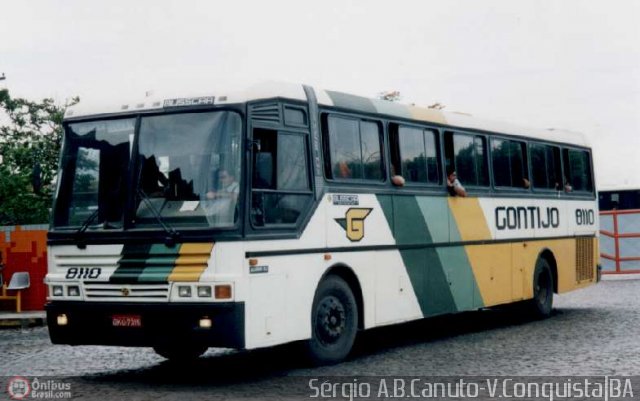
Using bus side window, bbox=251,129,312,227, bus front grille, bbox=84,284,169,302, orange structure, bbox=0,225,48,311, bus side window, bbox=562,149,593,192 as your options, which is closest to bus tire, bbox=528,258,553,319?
bus side window, bbox=562,149,593,192

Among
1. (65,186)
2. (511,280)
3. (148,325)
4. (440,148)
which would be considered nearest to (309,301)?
(148,325)

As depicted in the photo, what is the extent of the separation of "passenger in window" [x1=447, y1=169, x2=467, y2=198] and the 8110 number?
5768 mm

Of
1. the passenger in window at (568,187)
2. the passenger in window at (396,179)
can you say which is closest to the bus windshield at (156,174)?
the passenger in window at (396,179)

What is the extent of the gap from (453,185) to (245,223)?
5146 mm

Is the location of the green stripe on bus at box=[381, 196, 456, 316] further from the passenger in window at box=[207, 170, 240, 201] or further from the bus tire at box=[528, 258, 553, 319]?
the bus tire at box=[528, 258, 553, 319]

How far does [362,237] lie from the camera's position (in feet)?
42.0

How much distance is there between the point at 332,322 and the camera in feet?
39.6

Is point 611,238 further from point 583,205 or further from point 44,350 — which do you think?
point 44,350

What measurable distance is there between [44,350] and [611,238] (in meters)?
18.6

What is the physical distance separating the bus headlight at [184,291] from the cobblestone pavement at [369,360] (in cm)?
93

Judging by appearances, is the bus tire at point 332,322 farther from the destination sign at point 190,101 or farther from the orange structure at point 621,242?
the orange structure at point 621,242

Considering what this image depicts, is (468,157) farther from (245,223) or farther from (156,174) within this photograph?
(156,174)

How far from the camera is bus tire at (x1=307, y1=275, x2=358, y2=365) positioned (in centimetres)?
1177

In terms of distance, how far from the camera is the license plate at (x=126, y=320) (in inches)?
418
